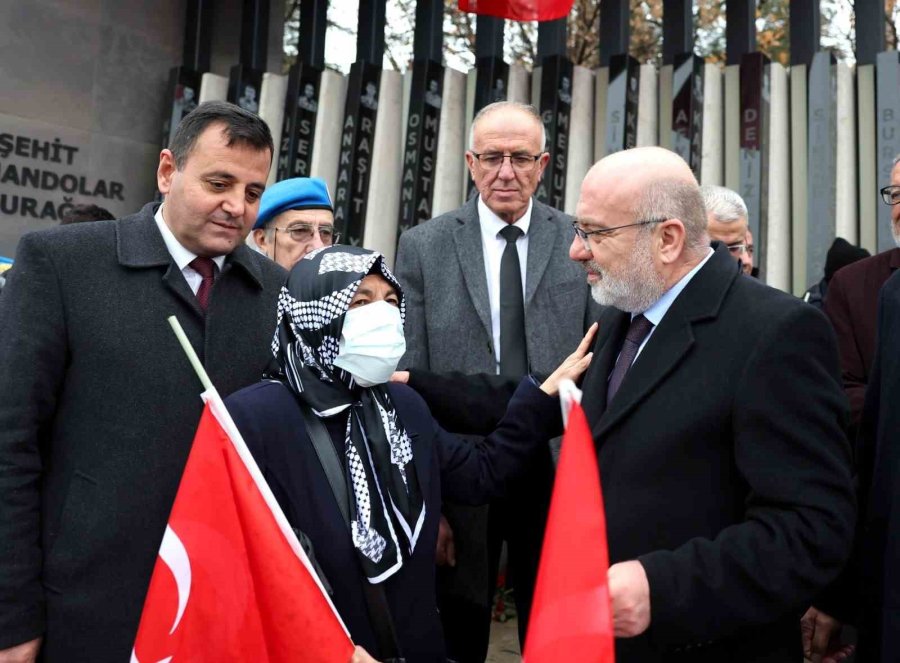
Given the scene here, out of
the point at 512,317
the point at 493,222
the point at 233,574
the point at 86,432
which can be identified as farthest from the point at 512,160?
the point at 233,574

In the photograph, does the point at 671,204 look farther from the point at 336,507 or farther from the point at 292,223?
the point at 292,223

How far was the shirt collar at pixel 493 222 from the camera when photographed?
357cm

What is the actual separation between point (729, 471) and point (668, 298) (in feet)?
1.43

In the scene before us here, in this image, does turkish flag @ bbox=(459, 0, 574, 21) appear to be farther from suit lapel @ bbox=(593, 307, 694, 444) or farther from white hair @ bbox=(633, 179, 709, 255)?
suit lapel @ bbox=(593, 307, 694, 444)

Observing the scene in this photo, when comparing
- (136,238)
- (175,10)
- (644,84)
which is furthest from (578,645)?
(175,10)

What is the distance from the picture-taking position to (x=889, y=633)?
220 centimetres

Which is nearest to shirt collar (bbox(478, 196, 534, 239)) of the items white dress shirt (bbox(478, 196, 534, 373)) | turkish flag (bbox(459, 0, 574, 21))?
white dress shirt (bbox(478, 196, 534, 373))

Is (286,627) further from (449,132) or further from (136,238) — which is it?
(449,132)

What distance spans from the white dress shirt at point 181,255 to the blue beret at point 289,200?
1.39 meters

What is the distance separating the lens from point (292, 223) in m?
3.98

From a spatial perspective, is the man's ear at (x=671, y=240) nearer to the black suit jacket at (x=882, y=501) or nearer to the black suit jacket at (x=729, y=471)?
the black suit jacket at (x=729, y=471)

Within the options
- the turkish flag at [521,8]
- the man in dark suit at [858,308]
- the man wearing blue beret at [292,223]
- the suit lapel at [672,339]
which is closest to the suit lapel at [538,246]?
the man wearing blue beret at [292,223]

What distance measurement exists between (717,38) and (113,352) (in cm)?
962

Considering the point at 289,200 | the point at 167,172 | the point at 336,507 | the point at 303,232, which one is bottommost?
the point at 336,507
